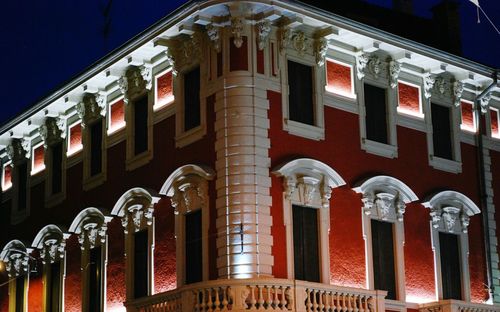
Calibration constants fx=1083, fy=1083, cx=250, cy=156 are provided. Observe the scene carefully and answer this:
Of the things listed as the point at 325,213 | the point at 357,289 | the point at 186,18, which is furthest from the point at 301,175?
the point at 186,18

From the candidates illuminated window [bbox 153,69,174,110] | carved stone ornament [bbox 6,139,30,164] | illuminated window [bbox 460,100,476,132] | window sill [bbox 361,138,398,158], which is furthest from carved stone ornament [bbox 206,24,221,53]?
carved stone ornament [bbox 6,139,30,164]

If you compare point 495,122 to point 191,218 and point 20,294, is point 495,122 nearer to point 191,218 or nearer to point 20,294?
point 191,218

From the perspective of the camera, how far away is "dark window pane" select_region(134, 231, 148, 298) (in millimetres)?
30078

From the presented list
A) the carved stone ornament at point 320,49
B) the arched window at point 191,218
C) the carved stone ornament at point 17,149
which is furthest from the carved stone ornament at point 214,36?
the carved stone ornament at point 17,149

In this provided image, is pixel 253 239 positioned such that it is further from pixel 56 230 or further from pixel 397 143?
pixel 56 230

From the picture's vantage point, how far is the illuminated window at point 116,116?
106ft

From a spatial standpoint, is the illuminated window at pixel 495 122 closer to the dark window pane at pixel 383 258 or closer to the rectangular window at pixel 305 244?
the dark window pane at pixel 383 258

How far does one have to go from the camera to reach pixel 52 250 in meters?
34.5

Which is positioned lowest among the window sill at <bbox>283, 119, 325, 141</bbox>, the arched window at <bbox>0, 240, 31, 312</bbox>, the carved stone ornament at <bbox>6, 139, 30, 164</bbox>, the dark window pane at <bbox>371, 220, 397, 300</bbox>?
the dark window pane at <bbox>371, 220, 397, 300</bbox>

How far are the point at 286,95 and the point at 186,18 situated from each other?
130 inches

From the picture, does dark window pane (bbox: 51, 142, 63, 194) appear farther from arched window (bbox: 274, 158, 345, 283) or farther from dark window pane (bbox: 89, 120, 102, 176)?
arched window (bbox: 274, 158, 345, 283)

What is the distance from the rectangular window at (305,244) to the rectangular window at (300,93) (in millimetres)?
2514

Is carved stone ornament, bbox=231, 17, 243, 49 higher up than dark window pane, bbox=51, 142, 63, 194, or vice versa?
carved stone ornament, bbox=231, 17, 243, 49

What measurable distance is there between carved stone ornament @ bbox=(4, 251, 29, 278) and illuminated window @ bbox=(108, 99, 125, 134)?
19.9 ft
